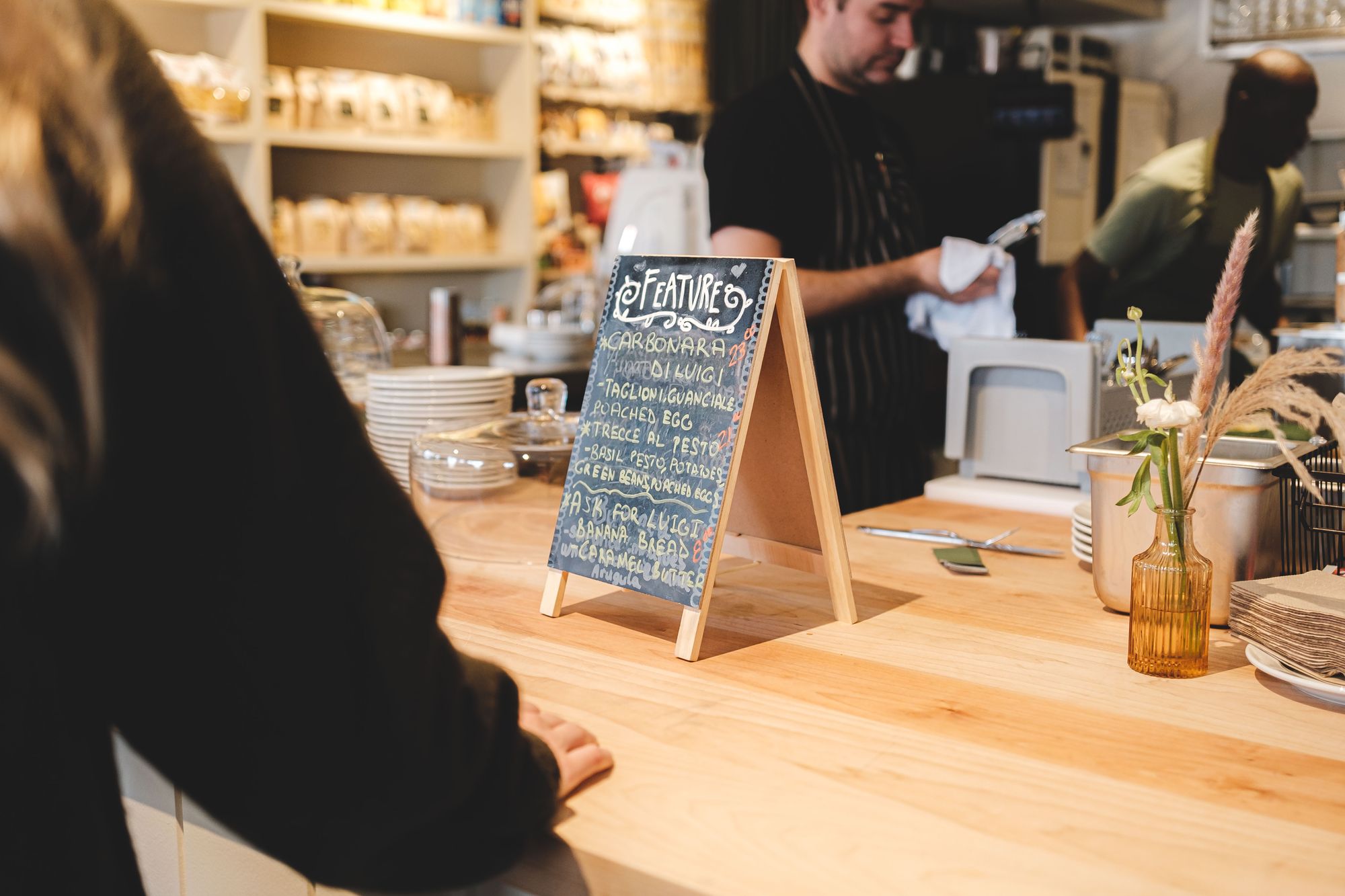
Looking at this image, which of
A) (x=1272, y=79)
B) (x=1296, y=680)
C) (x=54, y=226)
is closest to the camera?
(x=54, y=226)

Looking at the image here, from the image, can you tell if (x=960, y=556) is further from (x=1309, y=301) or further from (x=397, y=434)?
(x=1309, y=301)

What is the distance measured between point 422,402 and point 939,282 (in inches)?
39.9

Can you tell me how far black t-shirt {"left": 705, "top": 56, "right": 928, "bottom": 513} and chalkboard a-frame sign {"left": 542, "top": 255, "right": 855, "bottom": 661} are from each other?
1198mm

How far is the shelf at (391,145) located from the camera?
4.62 metres

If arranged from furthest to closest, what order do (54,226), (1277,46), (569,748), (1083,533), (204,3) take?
(1277,46) → (204,3) → (1083,533) → (569,748) → (54,226)

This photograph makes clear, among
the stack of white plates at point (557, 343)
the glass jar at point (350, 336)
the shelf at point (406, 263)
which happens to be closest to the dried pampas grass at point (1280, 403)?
the glass jar at point (350, 336)

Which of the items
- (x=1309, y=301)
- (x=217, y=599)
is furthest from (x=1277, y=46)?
(x=217, y=599)

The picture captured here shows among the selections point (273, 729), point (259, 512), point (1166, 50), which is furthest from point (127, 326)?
point (1166, 50)

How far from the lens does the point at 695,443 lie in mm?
1252

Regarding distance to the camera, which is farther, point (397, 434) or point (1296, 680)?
point (397, 434)

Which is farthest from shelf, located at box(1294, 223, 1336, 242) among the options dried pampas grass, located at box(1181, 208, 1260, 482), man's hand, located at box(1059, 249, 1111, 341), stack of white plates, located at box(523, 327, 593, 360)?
dried pampas grass, located at box(1181, 208, 1260, 482)

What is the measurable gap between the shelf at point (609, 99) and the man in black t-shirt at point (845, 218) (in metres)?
2.99

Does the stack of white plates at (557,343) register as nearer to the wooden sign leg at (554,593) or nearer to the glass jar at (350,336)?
the glass jar at (350,336)

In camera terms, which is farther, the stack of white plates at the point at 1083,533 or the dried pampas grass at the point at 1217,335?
the stack of white plates at the point at 1083,533
